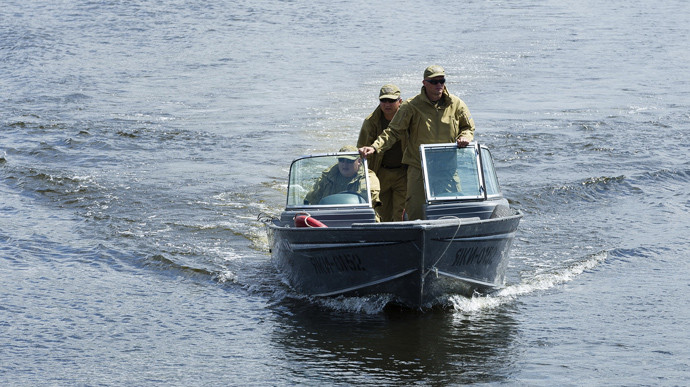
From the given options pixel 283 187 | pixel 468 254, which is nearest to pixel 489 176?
pixel 468 254

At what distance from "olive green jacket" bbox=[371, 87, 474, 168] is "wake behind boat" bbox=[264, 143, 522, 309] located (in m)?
0.17

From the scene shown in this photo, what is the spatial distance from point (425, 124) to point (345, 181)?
1.08 metres

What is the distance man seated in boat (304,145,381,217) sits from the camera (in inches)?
409

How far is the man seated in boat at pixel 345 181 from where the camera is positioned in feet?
34.1

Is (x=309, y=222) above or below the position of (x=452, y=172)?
below

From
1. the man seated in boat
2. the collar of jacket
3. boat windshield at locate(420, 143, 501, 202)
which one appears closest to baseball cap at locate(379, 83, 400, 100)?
the collar of jacket

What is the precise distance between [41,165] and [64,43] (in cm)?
1441

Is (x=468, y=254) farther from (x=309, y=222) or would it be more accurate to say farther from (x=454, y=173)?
(x=309, y=222)

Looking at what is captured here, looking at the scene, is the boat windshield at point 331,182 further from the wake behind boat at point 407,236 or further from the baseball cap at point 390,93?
the baseball cap at point 390,93

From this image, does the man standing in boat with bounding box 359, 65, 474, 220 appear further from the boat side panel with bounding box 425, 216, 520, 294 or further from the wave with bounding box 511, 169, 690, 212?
the wave with bounding box 511, 169, 690, 212

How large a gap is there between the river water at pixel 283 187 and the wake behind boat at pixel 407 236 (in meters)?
0.36

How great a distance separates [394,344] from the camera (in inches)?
359

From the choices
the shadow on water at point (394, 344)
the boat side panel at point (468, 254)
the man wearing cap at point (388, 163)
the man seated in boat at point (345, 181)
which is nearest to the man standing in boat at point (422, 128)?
the man seated in boat at point (345, 181)

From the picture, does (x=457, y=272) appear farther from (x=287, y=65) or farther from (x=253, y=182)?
(x=287, y=65)
